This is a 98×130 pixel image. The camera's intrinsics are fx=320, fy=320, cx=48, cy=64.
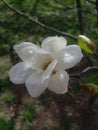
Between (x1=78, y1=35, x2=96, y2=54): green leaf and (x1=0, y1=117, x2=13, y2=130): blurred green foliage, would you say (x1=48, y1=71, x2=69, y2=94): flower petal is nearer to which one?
(x1=78, y1=35, x2=96, y2=54): green leaf

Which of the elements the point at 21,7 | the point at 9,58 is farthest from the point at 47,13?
the point at 9,58

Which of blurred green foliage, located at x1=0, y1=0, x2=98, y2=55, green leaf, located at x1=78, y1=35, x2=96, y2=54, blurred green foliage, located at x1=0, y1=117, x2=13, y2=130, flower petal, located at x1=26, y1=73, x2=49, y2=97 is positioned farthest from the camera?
blurred green foliage, located at x1=0, y1=0, x2=98, y2=55

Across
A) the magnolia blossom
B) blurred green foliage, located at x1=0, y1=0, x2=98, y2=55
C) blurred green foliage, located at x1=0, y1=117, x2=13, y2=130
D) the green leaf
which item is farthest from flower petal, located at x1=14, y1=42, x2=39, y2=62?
blurred green foliage, located at x1=0, y1=0, x2=98, y2=55

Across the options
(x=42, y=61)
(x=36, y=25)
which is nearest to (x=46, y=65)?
(x=42, y=61)

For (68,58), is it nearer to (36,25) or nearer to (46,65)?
(46,65)

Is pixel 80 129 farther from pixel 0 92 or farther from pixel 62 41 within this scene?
pixel 62 41

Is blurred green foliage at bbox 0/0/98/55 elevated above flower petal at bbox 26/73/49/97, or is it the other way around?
flower petal at bbox 26/73/49/97
